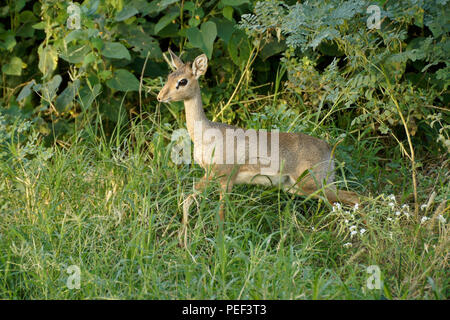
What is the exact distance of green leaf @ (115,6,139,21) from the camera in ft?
16.1

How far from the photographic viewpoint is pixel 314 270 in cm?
336

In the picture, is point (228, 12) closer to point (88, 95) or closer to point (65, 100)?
point (88, 95)

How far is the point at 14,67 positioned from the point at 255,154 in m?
2.60

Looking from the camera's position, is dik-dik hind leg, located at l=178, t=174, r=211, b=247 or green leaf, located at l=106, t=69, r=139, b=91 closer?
dik-dik hind leg, located at l=178, t=174, r=211, b=247

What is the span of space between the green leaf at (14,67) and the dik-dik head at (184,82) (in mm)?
1999

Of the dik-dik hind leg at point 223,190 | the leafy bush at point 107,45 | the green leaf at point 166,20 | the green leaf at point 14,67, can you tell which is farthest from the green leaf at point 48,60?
the dik-dik hind leg at point 223,190

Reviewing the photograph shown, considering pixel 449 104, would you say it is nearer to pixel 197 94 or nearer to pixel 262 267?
pixel 197 94

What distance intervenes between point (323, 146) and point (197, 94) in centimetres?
86

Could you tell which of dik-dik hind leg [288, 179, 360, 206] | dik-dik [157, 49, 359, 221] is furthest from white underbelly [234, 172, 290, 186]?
dik-dik hind leg [288, 179, 360, 206]

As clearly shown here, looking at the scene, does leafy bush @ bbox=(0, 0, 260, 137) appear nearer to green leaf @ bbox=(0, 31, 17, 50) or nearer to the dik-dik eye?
green leaf @ bbox=(0, 31, 17, 50)

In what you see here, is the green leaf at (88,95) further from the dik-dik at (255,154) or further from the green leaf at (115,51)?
the dik-dik at (255,154)

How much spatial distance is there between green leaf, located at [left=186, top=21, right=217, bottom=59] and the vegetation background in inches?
0.5

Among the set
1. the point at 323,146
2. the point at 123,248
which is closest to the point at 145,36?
the point at 323,146

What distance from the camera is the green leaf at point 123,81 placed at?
5059 mm
